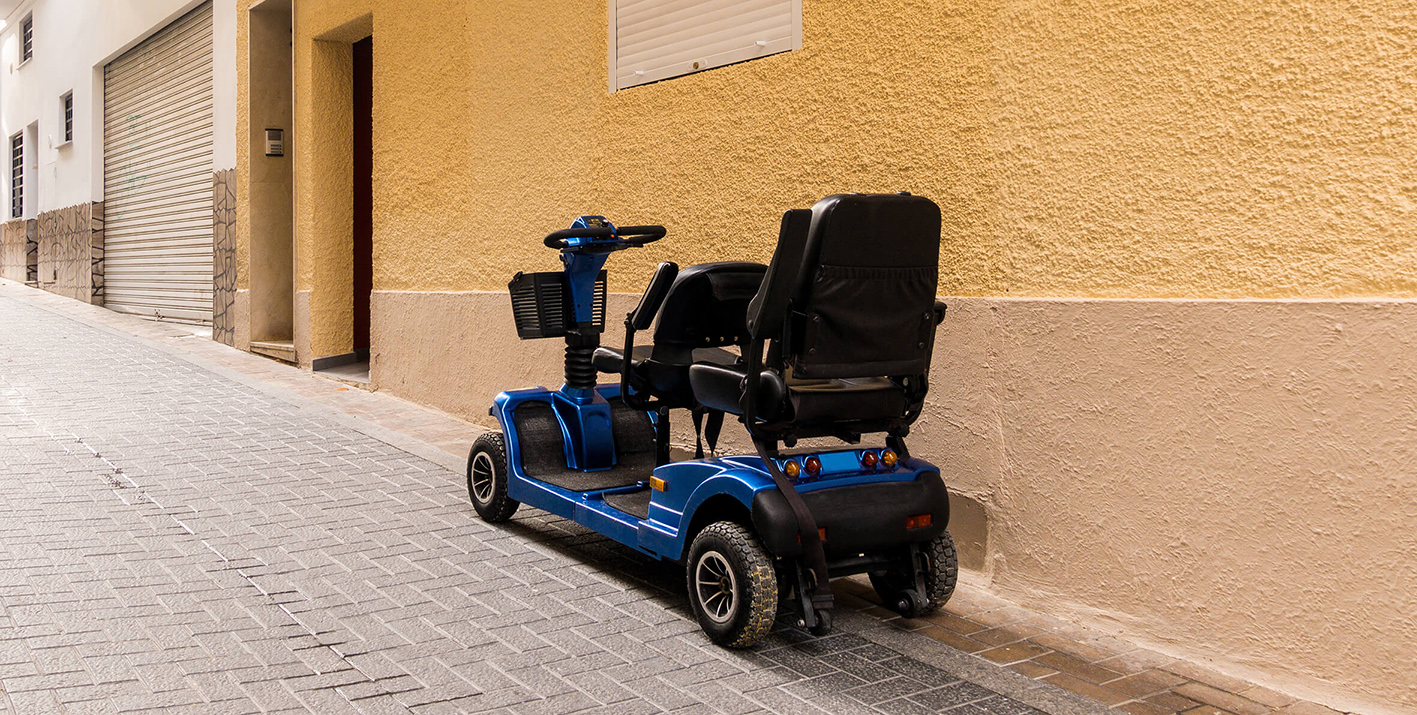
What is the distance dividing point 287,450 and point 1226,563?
569 cm

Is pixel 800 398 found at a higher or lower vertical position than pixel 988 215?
lower

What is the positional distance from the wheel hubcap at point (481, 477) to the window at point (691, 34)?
253 centimetres

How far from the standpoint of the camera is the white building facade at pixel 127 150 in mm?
13781

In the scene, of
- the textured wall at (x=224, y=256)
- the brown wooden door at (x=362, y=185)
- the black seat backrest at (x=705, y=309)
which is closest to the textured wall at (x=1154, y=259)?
the black seat backrest at (x=705, y=309)

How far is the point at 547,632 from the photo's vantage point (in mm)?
3873

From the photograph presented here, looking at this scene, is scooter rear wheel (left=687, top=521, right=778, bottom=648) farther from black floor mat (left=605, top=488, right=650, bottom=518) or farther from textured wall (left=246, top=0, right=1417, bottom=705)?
textured wall (left=246, top=0, right=1417, bottom=705)

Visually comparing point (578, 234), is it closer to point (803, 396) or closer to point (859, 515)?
point (803, 396)

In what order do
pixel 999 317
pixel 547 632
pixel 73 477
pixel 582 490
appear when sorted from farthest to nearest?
1. pixel 73 477
2. pixel 582 490
3. pixel 999 317
4. pixel 547 632

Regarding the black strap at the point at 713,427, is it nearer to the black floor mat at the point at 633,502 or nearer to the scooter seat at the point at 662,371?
the scooter seat at the point at 662,371

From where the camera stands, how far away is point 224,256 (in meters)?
13.0

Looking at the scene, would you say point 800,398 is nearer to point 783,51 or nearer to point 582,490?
point 582,490

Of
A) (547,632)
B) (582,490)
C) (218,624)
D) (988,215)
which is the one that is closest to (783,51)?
(988,215)

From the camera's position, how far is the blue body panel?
12.3ft

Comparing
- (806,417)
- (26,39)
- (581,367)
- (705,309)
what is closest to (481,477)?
(581,367)
